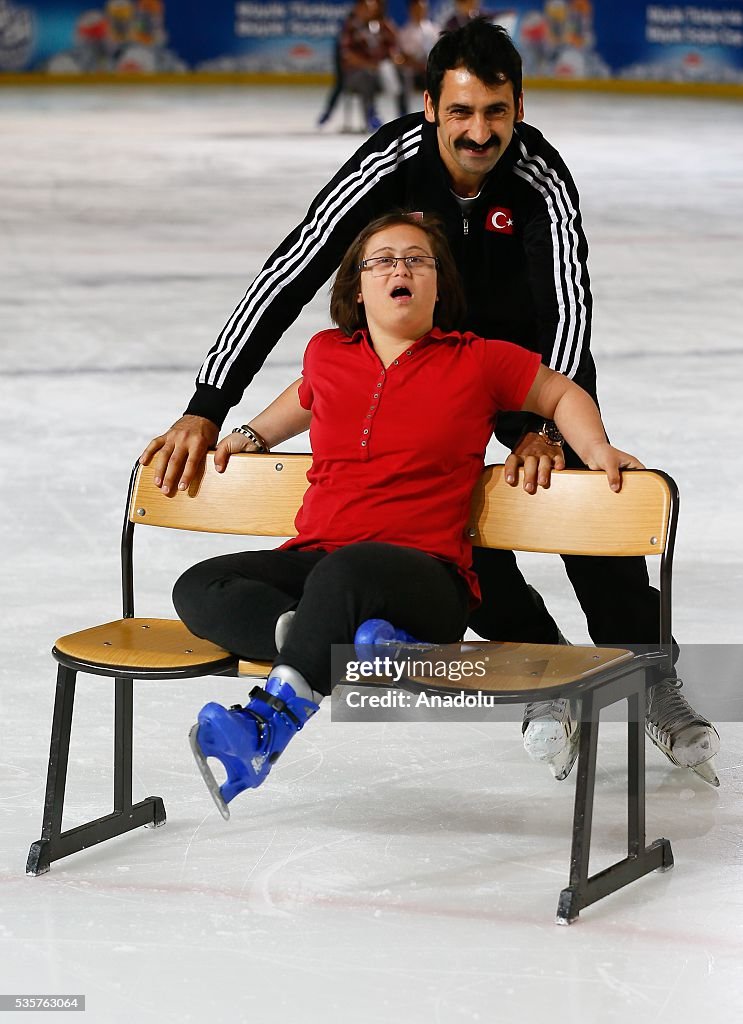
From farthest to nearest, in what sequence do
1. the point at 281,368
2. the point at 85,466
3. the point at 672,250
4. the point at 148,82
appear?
the point at 148,82
the point at 672,250
the point at 281,368
the point at 85,466

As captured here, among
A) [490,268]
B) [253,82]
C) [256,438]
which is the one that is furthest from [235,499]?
[253,82]

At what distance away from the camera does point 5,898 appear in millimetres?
2898

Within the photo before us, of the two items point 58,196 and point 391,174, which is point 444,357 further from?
point 58,196

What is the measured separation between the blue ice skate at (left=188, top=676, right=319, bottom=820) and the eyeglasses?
0.88 meters

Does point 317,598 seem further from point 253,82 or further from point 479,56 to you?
point 253,82

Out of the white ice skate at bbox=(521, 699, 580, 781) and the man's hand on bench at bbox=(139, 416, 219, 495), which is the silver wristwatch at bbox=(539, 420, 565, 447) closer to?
the white ice skate at bbox=(521, 699, 580, 781)

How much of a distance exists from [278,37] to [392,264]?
25125mm

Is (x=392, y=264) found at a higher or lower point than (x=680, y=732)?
higher

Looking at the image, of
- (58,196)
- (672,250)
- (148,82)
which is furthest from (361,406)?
(148,82)

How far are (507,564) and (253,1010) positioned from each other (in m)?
1.52

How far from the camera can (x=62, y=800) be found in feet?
10.1

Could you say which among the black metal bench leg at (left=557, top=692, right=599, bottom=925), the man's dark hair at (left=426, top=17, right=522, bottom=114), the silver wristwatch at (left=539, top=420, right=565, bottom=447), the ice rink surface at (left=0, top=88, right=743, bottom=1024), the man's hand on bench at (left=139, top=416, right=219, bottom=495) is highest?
the man's dark hair at (left=426, top=17, right=522, bottom=114)

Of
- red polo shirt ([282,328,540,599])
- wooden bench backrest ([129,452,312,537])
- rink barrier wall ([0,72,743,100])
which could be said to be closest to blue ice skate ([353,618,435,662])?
red polo shirt ([282,328,540,599])

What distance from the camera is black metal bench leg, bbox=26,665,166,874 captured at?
9.98 feet
